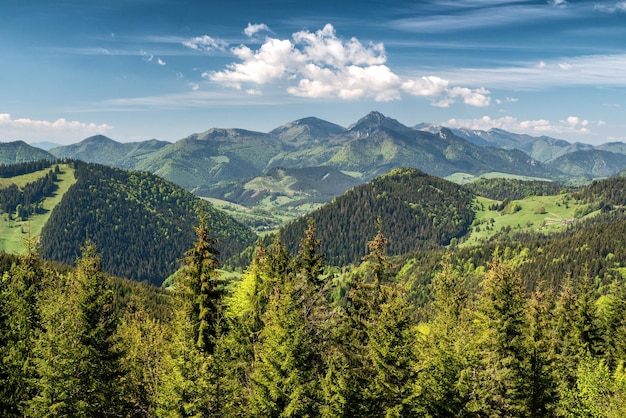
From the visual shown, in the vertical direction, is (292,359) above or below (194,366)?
below

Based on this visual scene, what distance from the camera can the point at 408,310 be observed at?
36.8 metres

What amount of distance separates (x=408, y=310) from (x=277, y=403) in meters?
12.7

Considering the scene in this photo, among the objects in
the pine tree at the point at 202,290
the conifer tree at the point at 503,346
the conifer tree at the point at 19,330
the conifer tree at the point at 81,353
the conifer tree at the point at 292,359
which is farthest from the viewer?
the pine tree at the point at 202,290

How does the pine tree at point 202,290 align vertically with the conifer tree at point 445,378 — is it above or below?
above

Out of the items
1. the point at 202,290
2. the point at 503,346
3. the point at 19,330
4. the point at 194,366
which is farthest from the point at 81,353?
the point at 503,346

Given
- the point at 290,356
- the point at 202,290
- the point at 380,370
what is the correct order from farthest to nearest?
the point at 202,290 → the point at 380,370 → the point at 290,356

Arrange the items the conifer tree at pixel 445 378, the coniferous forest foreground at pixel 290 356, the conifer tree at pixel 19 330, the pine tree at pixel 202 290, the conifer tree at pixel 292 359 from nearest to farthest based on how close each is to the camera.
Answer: the coniferous forest foreground at pixel 290 356, the conifer tree at pixel 292 359, the conifer tree at pixel 19 330, the conifer tree at pixel 445 378, the pine tree at pixel 202 290

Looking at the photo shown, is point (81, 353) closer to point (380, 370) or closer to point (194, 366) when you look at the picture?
point (194, 366)

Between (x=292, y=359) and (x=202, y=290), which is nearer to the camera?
(x=292, y=359)

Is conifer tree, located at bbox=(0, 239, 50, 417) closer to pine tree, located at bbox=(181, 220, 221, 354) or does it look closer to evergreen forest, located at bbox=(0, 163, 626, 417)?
evergreen forest, located at bbox=(0, 163, 626, 417)

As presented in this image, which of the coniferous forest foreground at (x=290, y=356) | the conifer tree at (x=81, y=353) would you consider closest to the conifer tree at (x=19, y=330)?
the coniferous forest foreground at (x=290, y=356)

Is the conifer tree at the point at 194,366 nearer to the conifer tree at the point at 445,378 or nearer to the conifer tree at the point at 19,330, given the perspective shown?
the conifer tree at the point at 19,330

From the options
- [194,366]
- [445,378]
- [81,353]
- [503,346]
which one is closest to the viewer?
[194,366]

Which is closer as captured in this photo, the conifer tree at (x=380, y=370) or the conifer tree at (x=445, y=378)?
the conifer tree at (x=380, y=370)
